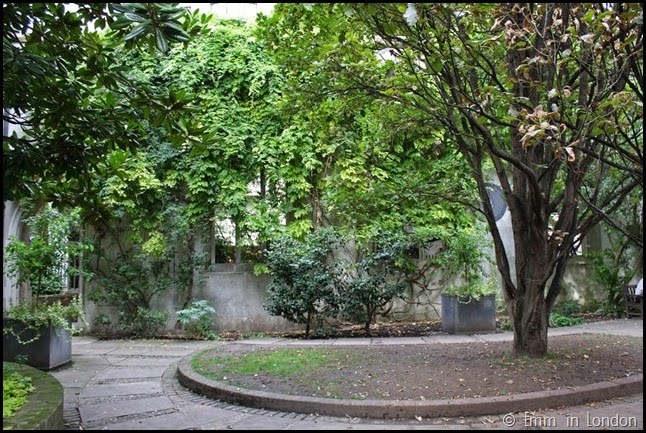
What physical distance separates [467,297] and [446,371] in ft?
13.2

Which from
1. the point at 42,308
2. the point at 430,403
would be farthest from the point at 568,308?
the point at 42,308

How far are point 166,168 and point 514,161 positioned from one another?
25.9 ft

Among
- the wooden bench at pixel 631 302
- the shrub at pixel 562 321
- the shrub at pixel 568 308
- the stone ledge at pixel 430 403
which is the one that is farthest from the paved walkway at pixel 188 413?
the wooden bench at pixel 631 302

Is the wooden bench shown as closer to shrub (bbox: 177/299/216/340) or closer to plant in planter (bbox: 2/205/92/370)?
shrub (bbox: 177/299/216/340)

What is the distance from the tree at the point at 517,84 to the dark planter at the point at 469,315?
10.6 feet

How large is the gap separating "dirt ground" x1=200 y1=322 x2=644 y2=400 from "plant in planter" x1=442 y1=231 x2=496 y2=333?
1706mm

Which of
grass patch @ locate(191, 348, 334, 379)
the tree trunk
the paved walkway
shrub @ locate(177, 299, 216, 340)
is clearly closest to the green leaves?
the paved walkway

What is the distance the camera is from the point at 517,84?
22.9 feet

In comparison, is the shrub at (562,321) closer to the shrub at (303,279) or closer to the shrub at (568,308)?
the shrub at (568,308)

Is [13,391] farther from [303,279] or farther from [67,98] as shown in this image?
[303,279]

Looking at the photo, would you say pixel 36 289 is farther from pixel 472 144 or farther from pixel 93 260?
pixel 472 144

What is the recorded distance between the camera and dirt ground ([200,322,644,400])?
18.8 ft

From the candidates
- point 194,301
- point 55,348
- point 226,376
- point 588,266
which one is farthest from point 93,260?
point 588,266

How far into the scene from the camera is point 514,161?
19.8ft
